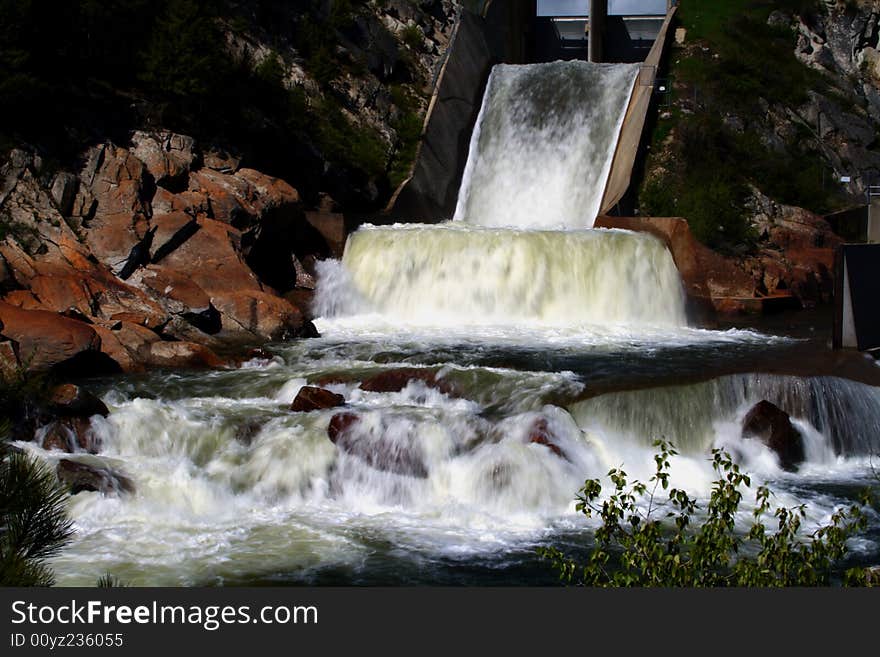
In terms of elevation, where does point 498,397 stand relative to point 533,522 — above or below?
above

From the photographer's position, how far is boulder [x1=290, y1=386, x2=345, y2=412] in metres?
13.2

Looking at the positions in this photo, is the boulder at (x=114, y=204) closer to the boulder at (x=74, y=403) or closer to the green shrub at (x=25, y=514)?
the boulder at (x=74, y=403)

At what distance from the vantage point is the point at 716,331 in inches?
779

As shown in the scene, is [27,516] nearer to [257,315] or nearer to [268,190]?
[257,315]

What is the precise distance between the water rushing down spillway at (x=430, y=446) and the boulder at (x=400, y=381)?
0.06m

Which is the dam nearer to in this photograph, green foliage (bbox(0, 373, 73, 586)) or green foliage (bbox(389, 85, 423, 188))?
green foliage (bbox(0, 373, 73, 586))

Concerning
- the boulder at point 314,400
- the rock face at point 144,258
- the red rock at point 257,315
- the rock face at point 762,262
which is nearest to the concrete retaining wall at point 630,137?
the rock face at point 762,262

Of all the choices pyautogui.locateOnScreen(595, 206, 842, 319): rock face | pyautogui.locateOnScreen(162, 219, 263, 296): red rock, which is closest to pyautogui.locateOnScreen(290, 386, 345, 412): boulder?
pyautogui.locateOnScreen(162, 219, 263, 296): red rock

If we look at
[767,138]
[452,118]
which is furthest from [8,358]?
[767,138]

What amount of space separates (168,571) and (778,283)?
1618 centimetres

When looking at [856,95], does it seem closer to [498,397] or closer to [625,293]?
[625,293]

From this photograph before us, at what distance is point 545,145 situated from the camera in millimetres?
27016

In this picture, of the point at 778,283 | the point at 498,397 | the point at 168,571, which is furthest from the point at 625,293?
the point at 168,571

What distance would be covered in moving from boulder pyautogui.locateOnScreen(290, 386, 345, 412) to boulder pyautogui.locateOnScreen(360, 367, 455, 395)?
0.75 meters
